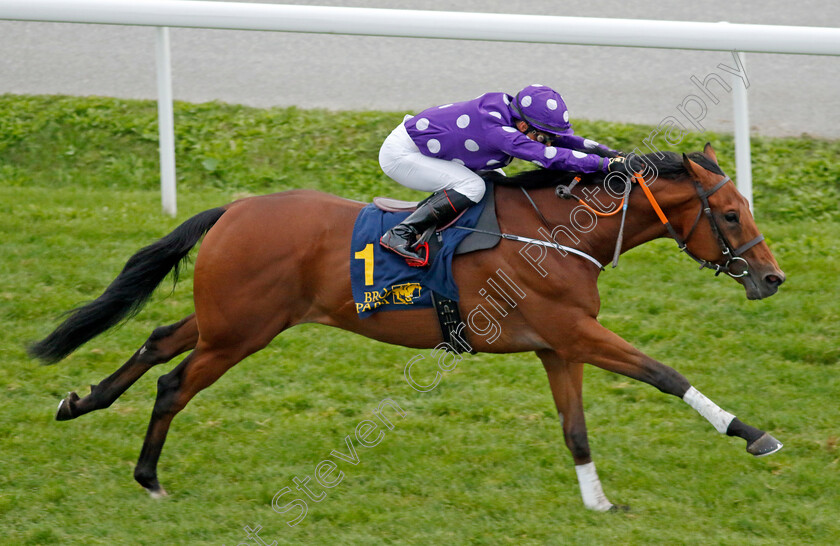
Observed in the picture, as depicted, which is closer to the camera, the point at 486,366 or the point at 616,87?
the point at 486,366

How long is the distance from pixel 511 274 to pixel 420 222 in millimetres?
531

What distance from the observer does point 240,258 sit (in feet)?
16.9

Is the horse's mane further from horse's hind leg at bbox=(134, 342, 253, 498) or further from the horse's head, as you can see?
horse's hind leg at bbox=(134, 342, 253, 498)

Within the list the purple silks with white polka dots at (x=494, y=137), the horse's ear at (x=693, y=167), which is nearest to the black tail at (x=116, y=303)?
the purple silks with white polka dots at (x=494, y=137)

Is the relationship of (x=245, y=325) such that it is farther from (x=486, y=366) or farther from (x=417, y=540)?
(x=486, y=366)

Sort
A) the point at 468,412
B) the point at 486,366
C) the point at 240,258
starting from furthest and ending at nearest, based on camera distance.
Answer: the point at 486,366, the point at 468,412, the point at 240,258

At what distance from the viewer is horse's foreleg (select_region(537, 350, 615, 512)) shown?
5055mm

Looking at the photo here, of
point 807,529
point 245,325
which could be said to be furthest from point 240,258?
point 807,529

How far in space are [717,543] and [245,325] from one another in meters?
2.56

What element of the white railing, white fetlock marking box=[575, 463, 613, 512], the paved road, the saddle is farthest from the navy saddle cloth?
the paved road

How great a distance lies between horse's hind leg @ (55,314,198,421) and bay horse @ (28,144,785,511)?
0.69ft

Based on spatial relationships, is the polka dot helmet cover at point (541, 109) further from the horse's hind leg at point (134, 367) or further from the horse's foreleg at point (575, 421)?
the horse's hind leg at point (134, 367)

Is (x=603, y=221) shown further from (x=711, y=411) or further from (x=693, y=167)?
(x=711, y=411)

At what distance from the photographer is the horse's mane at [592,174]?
4.98m
